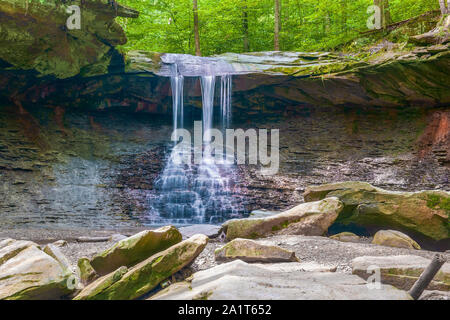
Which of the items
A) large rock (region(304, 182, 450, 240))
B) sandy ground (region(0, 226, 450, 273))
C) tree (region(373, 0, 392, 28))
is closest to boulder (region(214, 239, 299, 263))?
sandy ground (region(0, 226, 450, 273))

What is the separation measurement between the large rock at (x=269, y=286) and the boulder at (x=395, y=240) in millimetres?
2284

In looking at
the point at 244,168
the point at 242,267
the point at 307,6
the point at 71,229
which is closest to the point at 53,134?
the point at 71,229

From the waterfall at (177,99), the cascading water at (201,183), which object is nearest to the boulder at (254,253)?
the cascading water at (201,183)

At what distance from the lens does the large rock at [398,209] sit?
5.20 metres

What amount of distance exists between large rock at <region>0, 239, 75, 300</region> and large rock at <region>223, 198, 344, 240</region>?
3070 millimetres

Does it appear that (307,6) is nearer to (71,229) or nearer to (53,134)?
(53,134)

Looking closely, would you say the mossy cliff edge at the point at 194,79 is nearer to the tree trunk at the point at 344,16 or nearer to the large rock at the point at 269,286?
the tree trunk at the point at 344,16

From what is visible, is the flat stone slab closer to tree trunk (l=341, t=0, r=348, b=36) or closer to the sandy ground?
the sandy ground

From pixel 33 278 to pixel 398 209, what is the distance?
5.50 meters

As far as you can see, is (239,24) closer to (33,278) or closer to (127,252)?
(127,252)

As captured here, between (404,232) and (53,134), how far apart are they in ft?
34.8

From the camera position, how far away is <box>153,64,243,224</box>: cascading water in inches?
400

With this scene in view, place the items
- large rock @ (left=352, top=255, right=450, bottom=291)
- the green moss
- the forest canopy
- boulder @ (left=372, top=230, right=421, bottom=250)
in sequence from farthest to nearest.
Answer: the forest canopy
the green moss
boulder @ (left=372, top=230, right=421, bottom=250)
large rock @ (left=352, top=255, right=450, bottom=291)

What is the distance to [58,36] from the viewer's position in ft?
28.1
